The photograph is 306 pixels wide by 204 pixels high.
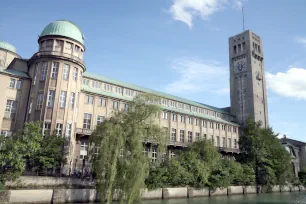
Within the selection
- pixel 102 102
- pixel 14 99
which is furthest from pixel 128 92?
pixel 14 99

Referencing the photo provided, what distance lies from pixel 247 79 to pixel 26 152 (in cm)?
7024

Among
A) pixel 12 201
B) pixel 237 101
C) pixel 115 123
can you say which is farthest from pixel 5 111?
pixel 237 101

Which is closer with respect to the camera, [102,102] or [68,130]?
[68,130]

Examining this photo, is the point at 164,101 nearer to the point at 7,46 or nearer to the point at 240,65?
the point at 240,65

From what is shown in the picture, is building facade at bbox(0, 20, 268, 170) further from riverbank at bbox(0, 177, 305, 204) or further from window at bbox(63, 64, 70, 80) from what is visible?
riverbank at bbox(0, 177, 305, 204)

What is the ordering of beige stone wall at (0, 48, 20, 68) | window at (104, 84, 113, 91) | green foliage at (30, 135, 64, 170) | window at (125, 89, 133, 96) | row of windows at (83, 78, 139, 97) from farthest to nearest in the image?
window at (125, 89, 133, 96) → beige stone wall at (0, 48, 20, 68) → window at (104, 84, 113, 91) → row of windows at (83, 78, 139, 97) → green foliage at (30, 135, 64, 170)

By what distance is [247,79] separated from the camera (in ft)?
270

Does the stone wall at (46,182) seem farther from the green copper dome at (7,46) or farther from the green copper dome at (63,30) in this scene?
the green copper dome at (7,46)

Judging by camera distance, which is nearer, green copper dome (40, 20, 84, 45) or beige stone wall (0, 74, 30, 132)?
beige stone wall (0, 74, 30, 132)

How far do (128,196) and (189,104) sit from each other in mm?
46630

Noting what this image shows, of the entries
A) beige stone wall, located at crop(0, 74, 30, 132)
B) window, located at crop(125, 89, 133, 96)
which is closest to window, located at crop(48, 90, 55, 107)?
beige stone wall, located at crop(0, 74, 30, 132)

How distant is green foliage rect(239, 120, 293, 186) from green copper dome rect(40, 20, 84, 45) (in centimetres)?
4132

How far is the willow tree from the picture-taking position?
2442 cm

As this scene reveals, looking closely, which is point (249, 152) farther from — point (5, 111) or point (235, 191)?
point (5, 111)
